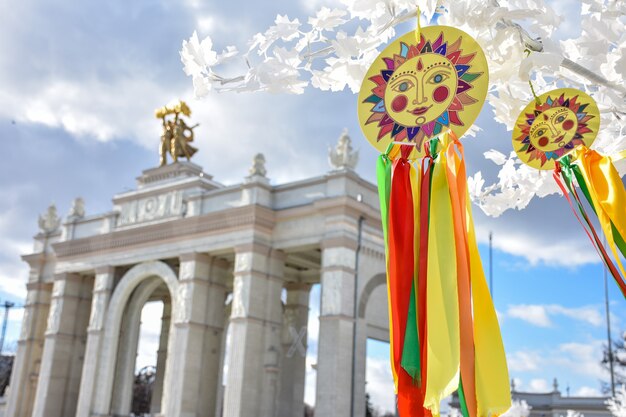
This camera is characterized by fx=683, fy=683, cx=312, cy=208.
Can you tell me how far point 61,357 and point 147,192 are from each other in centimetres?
736

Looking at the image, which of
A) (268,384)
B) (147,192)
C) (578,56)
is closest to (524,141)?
(578,56)

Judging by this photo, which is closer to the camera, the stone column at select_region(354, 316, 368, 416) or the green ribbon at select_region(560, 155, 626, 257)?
the green ribbon at select_region(560, 155, 626, 257)

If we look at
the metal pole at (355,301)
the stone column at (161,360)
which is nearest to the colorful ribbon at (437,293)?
the metal pole at (355,301)

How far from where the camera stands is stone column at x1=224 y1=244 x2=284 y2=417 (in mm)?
20438

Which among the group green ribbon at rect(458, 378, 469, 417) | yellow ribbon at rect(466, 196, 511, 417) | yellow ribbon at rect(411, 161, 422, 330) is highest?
yellow ribbon at rect(411, 161, 422, 330)

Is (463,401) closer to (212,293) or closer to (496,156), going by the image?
(496,156)

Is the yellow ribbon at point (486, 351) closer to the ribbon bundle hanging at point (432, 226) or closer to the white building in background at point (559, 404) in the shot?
the ribbon bundle hanging at point (432, 226)

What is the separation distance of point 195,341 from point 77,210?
9.87m

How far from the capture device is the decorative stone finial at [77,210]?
1113 inches

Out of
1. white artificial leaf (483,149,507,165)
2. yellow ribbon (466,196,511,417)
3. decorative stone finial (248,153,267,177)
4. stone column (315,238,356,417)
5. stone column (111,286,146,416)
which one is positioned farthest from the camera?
stone column (111,286,146,416)

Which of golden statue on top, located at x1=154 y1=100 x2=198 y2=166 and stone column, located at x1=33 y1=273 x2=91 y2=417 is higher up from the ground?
golden statue on top, located at x1=154 y1=100 x2=198 y2=166

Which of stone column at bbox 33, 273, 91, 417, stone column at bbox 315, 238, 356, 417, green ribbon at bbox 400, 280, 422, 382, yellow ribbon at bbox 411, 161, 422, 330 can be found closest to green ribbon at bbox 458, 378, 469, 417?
green ribbon at bbox 400, 280, 422, 382

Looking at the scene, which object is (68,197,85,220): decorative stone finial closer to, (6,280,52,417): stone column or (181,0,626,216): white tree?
(6,280,52,417): stone column

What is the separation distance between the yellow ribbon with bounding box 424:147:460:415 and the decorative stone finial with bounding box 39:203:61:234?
29629 millimetres
